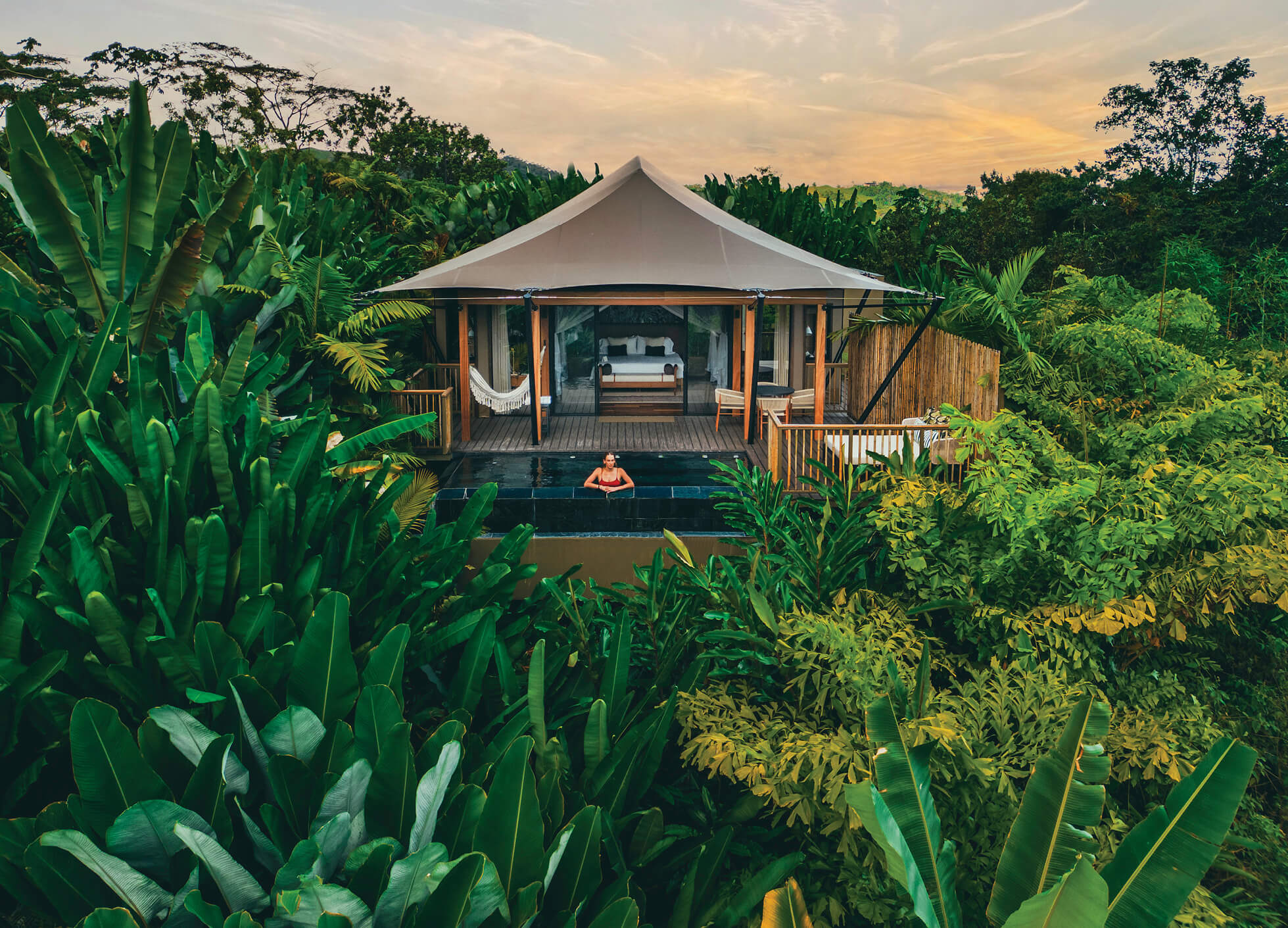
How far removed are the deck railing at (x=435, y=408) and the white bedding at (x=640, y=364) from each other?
3764mm

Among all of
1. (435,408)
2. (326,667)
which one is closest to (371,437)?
(326,667)

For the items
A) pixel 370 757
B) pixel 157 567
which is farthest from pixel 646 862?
pixel 157 567

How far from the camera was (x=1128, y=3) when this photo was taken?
17469 mm

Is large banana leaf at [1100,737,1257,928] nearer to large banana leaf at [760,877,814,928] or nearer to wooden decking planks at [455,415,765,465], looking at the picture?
large banana leaf at [760,877,814,928]

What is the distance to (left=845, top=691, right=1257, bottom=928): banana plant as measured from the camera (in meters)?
1.88

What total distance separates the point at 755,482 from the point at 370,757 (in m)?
4.22

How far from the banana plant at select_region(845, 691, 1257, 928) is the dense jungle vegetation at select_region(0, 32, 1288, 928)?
11 millimetres

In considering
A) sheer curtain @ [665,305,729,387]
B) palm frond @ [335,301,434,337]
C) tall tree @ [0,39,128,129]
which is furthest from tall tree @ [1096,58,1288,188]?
tall tree @ [0,39,128,129]

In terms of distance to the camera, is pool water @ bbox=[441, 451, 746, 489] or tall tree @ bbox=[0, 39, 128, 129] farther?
tall tree @ bbox=[0, 39, 128, 129]

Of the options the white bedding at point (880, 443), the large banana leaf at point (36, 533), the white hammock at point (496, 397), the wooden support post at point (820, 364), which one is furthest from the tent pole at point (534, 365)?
the large banana leaf at point (36, 533)

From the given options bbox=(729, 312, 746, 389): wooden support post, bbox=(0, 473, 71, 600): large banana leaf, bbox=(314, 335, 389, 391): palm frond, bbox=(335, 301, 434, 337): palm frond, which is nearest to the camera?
bbox=(0, 473, 71, 600): large banana leaf

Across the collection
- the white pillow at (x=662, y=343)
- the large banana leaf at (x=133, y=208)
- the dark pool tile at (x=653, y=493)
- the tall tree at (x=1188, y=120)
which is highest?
the tall tree at (x=1188, y=120)

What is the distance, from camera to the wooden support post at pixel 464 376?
12086 mm

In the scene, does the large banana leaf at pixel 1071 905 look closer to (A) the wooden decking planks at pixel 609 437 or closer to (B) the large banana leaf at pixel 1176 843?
(B) the large banana leaf at pixel 1176 843
